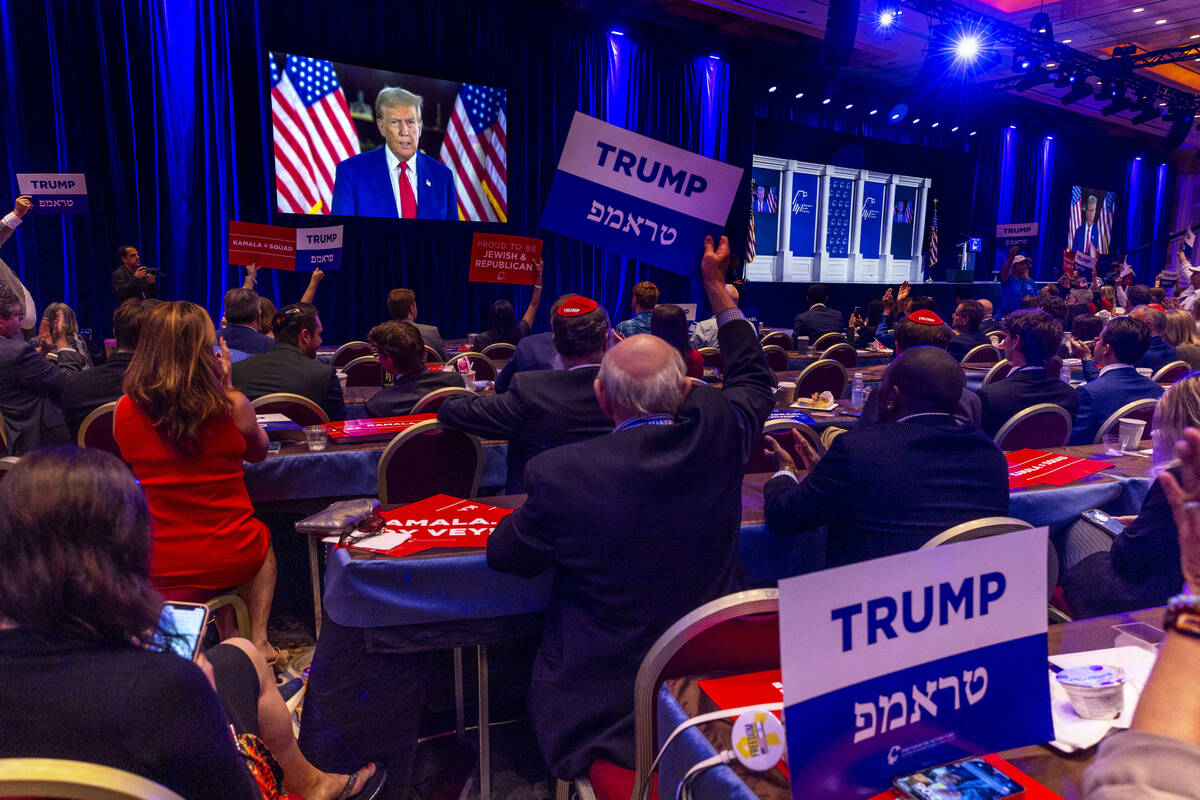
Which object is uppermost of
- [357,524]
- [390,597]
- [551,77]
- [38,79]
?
[551,77]

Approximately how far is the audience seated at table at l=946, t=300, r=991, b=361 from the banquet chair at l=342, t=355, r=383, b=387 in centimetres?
465

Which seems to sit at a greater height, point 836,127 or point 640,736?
point 836,127

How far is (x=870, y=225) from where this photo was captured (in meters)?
15.5

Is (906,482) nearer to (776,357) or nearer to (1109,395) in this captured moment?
(1109,395)

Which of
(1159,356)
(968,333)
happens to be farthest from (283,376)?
(968,333)

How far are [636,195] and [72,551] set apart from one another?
A: 198 centimetres

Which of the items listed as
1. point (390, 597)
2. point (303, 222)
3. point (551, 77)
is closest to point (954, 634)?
point (390, 597)

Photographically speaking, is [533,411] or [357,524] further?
[533,411]

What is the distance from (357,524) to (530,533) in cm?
67

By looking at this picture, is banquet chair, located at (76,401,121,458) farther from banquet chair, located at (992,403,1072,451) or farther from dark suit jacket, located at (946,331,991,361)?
dark suit jacket, located at (946,331,991,361)

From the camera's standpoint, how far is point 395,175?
873 cm

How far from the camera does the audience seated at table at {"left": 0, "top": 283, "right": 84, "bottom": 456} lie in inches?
152

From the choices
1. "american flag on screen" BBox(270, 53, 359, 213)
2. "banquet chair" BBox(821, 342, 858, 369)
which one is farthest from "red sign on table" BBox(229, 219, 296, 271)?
"banquet chair" BBox(821, 342, 858, 369)

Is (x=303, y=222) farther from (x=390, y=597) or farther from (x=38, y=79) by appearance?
(x=390, y=597)
